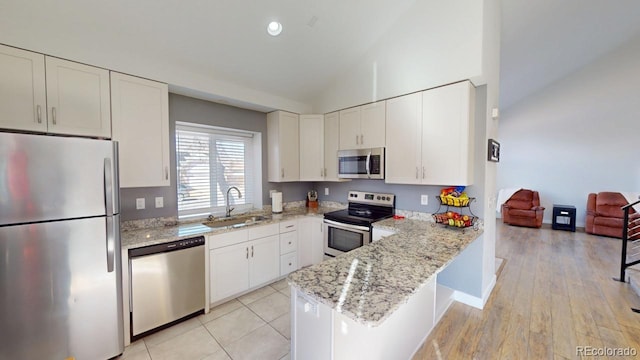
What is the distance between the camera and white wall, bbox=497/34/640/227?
5.29 meters

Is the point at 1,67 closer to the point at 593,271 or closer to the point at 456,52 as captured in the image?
the point at 456,52

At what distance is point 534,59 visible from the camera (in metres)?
4.70

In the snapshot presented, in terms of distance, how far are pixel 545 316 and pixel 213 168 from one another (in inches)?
164

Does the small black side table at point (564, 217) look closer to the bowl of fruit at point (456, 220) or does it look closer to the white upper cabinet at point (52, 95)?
the bowl of fruit at point (456, 220)

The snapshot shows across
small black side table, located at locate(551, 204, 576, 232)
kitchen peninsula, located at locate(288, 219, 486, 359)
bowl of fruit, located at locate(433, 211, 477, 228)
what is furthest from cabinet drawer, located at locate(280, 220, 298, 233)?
small black side table, located at locate(551, 204, 576, 232)

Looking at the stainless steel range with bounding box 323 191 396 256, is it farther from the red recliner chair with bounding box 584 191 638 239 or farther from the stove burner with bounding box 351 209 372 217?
the red recliner chair with bounding box 584 191 638 239

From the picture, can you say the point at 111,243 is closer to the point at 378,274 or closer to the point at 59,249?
the point at 59,249

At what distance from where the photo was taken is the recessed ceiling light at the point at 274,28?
2.45 m

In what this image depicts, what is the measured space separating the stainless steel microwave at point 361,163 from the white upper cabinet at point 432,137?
0.33ft

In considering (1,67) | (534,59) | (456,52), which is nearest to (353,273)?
(456,52)

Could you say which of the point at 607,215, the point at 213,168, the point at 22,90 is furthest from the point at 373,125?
the point at 607,215

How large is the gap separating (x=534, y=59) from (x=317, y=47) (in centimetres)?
469

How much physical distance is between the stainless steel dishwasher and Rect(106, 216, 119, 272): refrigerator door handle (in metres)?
0.24

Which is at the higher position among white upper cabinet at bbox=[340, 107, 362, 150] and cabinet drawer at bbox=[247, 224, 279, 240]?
white upper cabinet at bbox=[340, 107, 362, 150]
